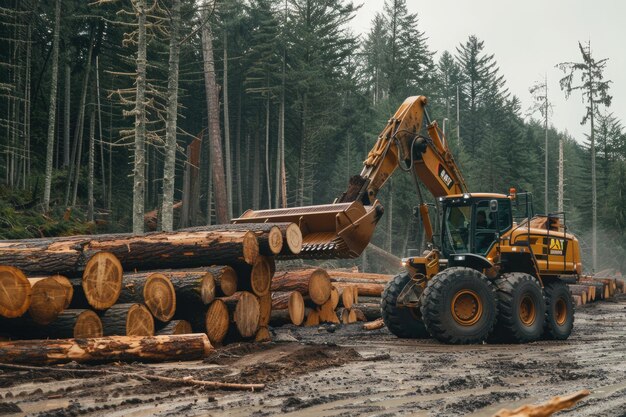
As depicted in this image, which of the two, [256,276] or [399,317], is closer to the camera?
[256,276]

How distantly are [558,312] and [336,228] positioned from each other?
5453mm

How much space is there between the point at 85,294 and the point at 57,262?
603 mm

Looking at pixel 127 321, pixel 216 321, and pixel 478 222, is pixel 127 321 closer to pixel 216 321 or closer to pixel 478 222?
pixel 216 321

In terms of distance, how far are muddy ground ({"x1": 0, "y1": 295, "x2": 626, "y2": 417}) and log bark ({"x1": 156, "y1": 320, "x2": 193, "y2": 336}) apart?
748 mm

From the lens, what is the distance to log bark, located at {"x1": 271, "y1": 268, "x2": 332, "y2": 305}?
14.9 meters

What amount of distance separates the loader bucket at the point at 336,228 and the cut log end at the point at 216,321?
4.58 feet

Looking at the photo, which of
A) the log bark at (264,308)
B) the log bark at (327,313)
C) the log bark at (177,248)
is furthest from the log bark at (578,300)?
the log bark at (177,248)

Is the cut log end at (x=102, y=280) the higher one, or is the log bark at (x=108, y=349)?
the cut log end at (x=102, y=280)

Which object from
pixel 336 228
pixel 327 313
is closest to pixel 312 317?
pixel 327 313

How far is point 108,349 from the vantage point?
862 centimetres

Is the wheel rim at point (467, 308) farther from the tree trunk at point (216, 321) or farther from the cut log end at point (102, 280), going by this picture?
the cut log end at point (102, 280)

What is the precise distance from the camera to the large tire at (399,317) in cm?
1322

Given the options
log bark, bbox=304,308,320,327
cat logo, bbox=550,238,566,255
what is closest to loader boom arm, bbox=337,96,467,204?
cat logo, bbox=550,238,566,255

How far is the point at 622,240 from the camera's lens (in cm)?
4994
